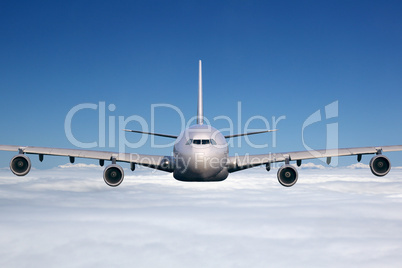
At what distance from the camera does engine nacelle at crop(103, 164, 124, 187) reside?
2734 cm

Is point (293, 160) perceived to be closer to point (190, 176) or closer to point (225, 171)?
point (225, 171)

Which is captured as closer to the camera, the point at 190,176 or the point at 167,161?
the point at 190,176

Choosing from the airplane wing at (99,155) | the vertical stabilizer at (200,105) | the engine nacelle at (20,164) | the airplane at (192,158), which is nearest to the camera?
the airplane at (192,158)

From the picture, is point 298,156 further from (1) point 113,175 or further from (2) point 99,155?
(2) point 99,155

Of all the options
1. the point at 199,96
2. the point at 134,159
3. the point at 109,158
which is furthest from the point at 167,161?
the point at 199,96

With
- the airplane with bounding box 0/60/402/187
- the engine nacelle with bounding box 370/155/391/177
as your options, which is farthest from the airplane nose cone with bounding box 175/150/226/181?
the engine nacelle with bounding box 370/155/391/177

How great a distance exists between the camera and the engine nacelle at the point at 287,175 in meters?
27.2

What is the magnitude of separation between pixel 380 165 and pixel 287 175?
7216mm

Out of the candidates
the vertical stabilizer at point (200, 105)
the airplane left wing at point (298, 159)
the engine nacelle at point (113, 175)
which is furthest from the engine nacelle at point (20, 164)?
the vertical stabilizer at point (200, 105)

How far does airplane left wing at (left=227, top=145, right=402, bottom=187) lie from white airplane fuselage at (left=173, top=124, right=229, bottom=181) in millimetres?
1868

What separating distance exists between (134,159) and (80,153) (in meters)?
4.10

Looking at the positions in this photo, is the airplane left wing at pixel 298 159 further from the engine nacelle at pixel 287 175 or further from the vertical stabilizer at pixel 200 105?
the vertical stabilizer at pixel 200 105

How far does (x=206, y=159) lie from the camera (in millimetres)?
24562

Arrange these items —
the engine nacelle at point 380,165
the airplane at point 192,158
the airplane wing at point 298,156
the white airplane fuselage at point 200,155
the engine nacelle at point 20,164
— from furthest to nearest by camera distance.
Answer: the airplane wing at point 298,156, the engine nacelle at point 380,165, the engine nacelle at point 20,164, the airplane at point 192,158, the white airplane fuselage at point 200,155
